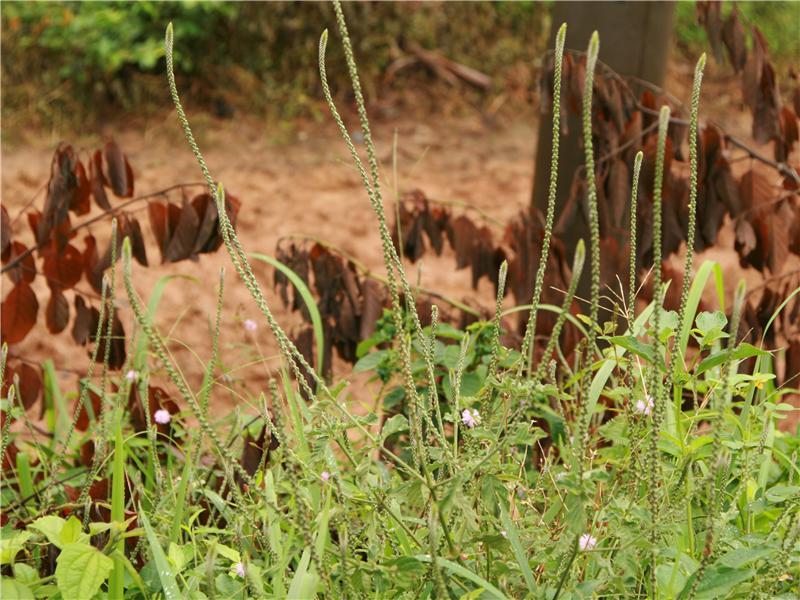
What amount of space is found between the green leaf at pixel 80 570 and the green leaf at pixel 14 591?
6 centimetres

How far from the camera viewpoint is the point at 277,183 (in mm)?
5031

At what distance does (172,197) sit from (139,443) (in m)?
2.59

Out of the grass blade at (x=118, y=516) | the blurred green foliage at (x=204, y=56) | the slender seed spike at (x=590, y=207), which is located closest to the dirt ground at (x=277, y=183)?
the blurred green foliage at (x=204, y=56)

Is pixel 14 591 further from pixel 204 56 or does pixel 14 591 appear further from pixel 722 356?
pixel 204 56

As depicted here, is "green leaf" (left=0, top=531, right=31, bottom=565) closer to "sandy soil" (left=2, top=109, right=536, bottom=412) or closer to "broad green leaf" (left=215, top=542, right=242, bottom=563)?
"broad green leaf" (left=215, top=542, right=242, bottom=563)

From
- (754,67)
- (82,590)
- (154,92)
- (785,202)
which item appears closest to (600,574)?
(82,590)

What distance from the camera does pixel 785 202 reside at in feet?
8.32

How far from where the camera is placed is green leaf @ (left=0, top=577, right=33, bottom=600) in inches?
55.1

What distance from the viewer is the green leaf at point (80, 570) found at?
1.37 m

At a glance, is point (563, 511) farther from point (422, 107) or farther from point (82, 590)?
point (422, 107)

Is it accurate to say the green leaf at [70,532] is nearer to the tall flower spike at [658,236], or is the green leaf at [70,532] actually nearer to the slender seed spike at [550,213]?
the slender seed spike at [550,213]

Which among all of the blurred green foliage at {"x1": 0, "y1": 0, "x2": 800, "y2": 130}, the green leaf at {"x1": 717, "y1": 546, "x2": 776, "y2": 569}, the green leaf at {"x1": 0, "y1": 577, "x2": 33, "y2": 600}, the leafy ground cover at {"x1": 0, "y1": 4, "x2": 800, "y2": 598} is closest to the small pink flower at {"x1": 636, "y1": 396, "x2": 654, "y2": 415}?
the leafy ground cover at {"x1": 0, "y1": 4, "x2": 800, "y2": 598}

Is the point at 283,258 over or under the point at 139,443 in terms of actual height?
over

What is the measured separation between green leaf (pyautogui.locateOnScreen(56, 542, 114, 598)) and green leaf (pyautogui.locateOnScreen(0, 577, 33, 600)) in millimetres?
60
